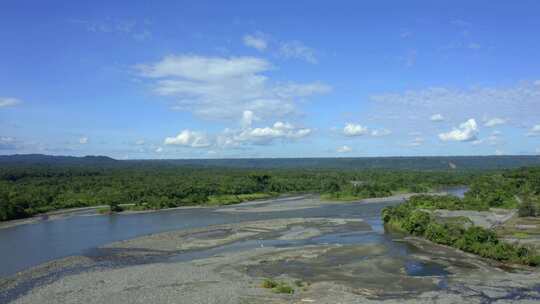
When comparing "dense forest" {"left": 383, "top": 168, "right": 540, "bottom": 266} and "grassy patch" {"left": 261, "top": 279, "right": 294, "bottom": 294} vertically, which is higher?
"dense forest" {"left": 383, "top": 168, "right": 540, "bottom": 266}

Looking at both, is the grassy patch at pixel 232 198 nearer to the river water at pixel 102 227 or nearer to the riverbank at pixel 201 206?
the riverbank at pixel 201 206

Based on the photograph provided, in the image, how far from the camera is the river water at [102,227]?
3922 centimetres

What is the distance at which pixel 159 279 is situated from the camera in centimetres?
3020

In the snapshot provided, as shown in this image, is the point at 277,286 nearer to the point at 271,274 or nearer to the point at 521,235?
the point at 271,274

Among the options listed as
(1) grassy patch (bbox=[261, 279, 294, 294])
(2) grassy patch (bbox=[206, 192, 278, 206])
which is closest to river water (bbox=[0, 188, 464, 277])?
(2) grassy patch (bbox=[206, 192, 278, 206])

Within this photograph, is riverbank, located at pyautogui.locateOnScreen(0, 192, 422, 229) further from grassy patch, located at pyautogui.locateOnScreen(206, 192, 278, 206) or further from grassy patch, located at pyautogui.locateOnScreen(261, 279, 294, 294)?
grassy patch, located at pyautogui.locateOnScreen(261, 279, 294, 294)

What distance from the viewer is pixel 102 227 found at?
53.8 metres

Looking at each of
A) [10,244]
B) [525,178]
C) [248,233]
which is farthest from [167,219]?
Answer: [525,178]

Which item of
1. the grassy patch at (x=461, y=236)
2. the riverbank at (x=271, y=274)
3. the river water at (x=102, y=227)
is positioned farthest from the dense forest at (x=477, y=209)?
the river water at (x=102, y=227)

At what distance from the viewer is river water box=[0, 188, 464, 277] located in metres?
39.2

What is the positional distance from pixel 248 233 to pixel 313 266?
1593cm

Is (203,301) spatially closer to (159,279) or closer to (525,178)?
(159,279)

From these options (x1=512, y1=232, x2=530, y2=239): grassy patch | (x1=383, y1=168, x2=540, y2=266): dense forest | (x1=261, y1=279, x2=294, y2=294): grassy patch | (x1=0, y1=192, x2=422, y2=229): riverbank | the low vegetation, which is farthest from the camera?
the low vegetation

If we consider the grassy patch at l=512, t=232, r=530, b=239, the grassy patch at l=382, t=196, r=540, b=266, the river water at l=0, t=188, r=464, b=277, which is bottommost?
the river water at l=0, t=188, r=464, b=277
